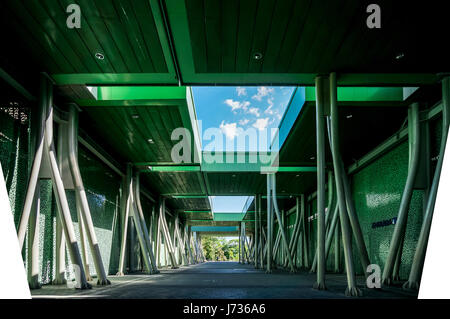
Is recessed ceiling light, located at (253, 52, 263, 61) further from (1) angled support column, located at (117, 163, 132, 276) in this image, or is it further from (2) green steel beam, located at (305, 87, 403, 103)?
(1) angled support column, located at (117, 163, 132, 276)

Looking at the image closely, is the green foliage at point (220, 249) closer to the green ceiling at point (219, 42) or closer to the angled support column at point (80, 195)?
the angled support column at point (80, 195)

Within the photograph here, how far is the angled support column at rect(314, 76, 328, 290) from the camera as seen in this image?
9469 millimetres

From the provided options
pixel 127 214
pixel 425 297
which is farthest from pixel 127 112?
pixel 425 297

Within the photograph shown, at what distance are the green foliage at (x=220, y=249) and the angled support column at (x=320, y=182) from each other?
80245 millimetres

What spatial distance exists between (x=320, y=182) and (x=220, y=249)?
278 feet

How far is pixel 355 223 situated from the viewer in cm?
943

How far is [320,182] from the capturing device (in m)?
9.62

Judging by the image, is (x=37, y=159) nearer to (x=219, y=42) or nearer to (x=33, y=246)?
(x=33, y=246)

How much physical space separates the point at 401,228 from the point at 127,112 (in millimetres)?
8539

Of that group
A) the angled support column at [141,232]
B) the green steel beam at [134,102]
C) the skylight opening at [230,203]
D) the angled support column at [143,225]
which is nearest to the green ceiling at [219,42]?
the green steel beam at [134,102]

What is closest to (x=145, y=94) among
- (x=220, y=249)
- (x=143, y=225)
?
(x=143, y=225)

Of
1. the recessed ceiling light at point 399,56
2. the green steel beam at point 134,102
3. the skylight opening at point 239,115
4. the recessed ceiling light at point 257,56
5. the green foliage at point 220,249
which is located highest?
the skylight opening at point 239,115

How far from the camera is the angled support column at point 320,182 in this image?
31.1ft

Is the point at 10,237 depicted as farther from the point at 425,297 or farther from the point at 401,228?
the point at 401,228
